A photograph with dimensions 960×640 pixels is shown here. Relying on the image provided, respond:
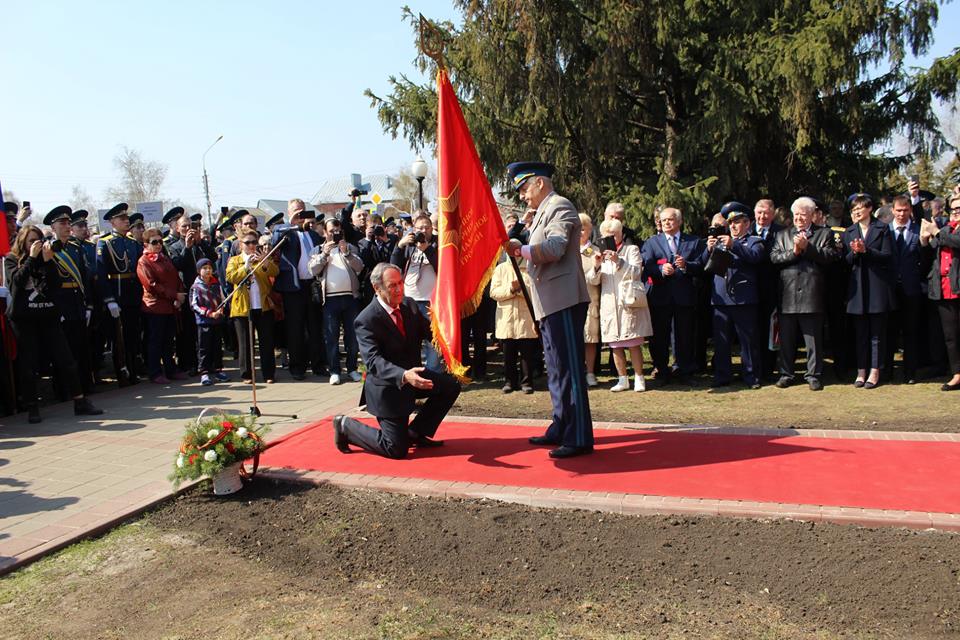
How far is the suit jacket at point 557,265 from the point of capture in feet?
20.2

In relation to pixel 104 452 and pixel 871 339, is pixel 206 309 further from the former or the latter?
pixel 871 339

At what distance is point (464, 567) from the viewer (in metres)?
4.41

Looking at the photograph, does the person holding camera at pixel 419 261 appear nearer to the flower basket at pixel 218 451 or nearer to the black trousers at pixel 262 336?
the black trousers at pixel 262 336

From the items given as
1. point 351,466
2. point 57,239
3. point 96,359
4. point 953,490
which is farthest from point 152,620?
point 96,359

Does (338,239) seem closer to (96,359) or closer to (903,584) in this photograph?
(96,359)

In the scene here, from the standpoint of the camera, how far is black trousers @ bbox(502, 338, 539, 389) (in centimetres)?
918

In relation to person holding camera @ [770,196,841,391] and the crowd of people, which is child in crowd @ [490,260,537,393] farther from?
person holding camera @ [770,196,841,391]

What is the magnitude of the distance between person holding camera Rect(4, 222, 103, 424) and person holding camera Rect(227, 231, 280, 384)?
218cm

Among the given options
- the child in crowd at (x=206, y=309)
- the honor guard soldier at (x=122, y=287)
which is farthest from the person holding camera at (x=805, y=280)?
the honor guard soldier at (x=122, y=287)

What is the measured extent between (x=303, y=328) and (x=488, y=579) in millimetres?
7300

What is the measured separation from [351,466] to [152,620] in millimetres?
2541

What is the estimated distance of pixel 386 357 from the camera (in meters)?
6.63

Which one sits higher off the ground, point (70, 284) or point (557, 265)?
point (70, 284)

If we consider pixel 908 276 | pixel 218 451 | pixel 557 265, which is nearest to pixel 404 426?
pixel 218 451
